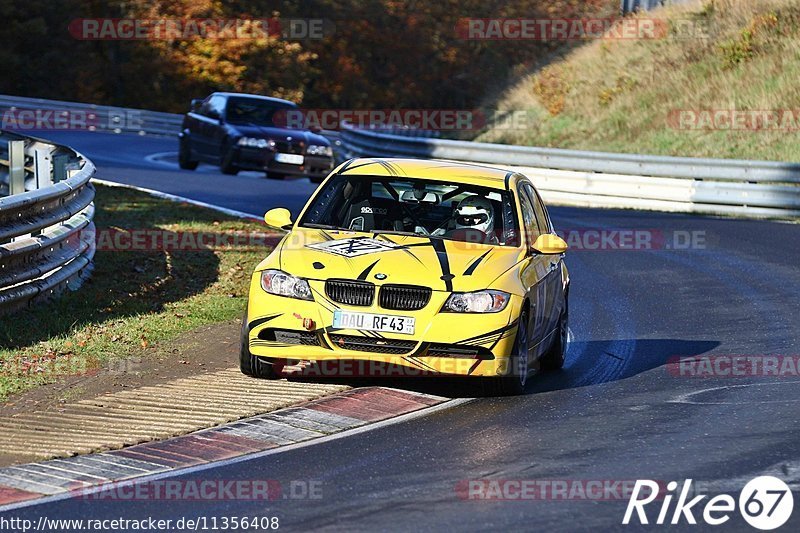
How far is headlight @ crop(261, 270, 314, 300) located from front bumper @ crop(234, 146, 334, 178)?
17.9 meters

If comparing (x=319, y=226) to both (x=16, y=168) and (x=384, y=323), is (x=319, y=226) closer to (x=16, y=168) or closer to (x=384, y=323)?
(x=384, y=323)

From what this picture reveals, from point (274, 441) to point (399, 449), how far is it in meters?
0.72

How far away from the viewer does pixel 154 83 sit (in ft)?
175

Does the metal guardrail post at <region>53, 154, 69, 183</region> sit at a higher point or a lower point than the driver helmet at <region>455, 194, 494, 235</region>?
lower

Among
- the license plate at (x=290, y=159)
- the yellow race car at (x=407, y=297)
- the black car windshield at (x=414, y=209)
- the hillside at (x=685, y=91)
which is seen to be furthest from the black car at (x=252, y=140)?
the yellow race car at (x=407, y=297)

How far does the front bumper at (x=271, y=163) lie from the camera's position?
2691 centimetres

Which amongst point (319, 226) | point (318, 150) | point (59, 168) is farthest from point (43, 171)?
point (318, 150)

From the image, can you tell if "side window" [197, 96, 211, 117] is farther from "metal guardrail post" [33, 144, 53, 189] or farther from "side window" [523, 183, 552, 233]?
"side window" [523, 183, 552, 233]

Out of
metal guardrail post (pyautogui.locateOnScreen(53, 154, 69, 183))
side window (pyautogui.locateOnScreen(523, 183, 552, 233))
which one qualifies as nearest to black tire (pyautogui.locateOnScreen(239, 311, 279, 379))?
side window (pyautogui.locateOnScreen(523, 183, 552, 233))

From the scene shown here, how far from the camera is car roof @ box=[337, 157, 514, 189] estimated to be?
10320mm

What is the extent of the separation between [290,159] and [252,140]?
0.83m

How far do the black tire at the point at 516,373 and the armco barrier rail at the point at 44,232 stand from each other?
3.91m

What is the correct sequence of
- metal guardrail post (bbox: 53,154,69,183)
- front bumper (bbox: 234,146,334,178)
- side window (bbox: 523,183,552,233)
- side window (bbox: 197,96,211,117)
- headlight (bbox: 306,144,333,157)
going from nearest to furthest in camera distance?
side window (bbox: 523,183,552,233)
metal guardrail post (bbox: 53,154,69,183)
front bumper (bbox: 234,146,334,178)
headlight (bbox: 306,144,333,157)
side window (bbox: 197,96,211,117)

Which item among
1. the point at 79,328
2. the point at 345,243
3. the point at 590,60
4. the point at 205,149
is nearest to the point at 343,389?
the point at 345,243
